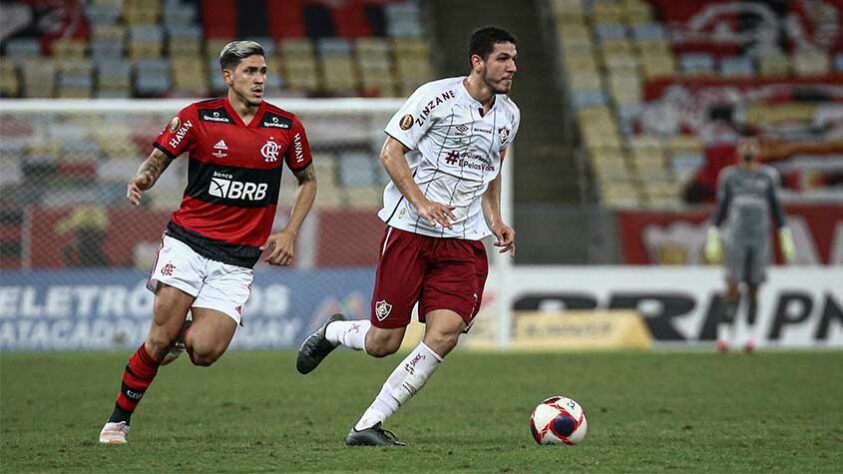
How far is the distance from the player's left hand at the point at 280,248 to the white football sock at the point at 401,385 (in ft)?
3.11

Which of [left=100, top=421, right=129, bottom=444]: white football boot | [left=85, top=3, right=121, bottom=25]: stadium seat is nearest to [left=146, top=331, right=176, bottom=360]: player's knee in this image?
[left=100, top=421, right=129, bottom=444]: white football boot

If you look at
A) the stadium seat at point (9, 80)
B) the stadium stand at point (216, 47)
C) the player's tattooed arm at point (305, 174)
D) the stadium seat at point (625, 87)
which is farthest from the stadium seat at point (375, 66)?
the player's tattooed arm at point (305, 174)

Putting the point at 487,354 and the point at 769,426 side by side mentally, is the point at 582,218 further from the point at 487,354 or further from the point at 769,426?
the point at 769,426

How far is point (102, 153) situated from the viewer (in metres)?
17.2

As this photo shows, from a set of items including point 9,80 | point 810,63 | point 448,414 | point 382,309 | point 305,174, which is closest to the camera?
point 382,309

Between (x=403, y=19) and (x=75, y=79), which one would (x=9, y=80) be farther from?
(x=403, y=19)

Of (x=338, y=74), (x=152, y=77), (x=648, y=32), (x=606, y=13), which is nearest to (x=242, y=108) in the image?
(x=152, y=77)

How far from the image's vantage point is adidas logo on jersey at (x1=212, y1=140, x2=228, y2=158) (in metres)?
7.84

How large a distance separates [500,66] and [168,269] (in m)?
2.12

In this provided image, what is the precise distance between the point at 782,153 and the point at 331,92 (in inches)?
310

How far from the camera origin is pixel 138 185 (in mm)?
7648

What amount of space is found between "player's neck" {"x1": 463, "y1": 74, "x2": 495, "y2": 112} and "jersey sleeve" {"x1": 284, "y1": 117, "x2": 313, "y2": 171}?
1002 mm

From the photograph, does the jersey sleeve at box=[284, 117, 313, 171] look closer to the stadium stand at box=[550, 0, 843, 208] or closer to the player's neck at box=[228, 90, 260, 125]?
the player's neck at box=[228, 90, 260, 125]

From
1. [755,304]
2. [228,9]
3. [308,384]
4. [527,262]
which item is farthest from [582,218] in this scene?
[228,9]
